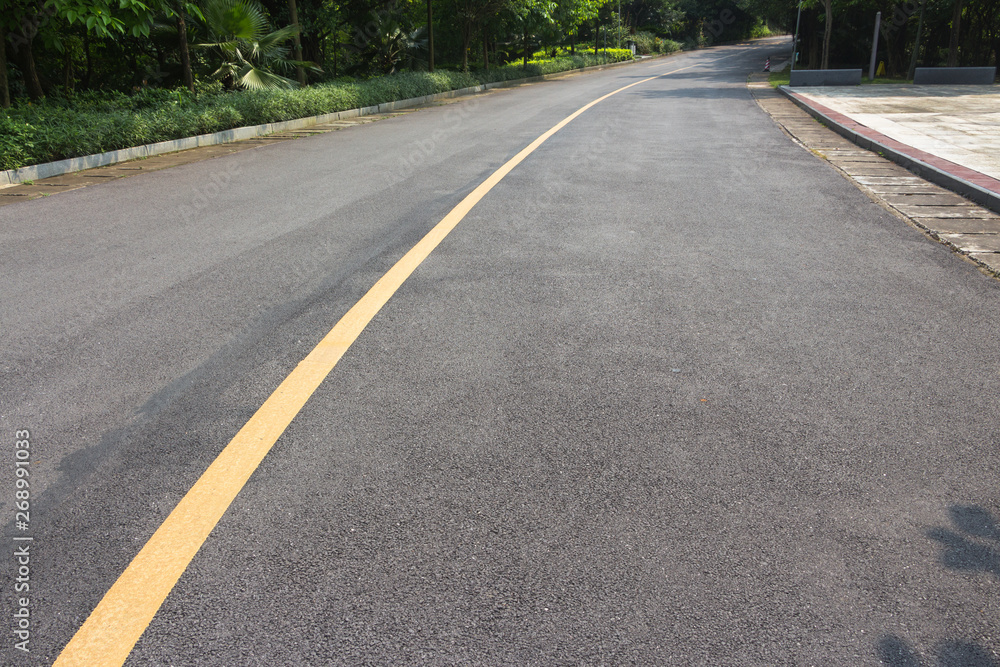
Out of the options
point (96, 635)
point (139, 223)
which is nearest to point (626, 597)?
point (96, 635)

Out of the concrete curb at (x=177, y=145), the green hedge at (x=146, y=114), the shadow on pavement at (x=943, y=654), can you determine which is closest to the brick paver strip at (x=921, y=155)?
the shadow on pavement at (x=943, y=654)

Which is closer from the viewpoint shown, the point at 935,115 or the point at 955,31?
the point at 935,115

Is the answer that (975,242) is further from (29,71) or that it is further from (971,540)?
(29,71)

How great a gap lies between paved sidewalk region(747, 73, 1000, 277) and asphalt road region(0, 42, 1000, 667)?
1.46ft

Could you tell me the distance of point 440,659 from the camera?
197 centimetres

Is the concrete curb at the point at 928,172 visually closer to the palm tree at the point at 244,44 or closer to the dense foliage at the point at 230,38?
the dense foliage at the point at 230,38

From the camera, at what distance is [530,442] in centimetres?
304

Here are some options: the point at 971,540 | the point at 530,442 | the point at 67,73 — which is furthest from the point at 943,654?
the point at 67,73

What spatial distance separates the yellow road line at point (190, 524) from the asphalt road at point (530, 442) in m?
0.05

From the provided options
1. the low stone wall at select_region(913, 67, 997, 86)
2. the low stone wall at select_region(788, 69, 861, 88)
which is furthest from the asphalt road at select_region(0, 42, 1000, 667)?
the low stone wall at select_region(913, 67, 997, 86)

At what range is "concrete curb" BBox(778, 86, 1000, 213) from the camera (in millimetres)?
7658

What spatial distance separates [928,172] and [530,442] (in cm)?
834

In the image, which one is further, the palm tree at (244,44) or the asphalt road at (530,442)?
the palm tree at (244,44)

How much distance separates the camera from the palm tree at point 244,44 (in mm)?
17219
